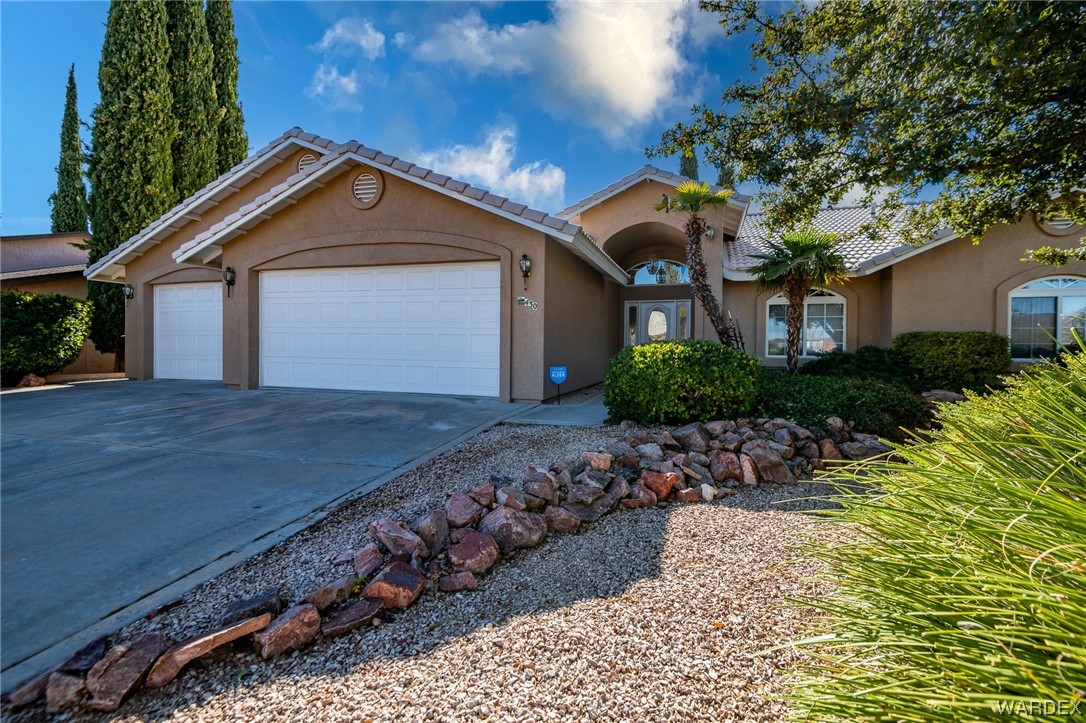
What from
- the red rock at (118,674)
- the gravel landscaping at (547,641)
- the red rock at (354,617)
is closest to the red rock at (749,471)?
the gravel landscaping at (547,641)

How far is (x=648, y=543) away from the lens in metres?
3.28

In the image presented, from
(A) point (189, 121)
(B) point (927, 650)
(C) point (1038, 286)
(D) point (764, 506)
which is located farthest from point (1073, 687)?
(A) point (189, 121)

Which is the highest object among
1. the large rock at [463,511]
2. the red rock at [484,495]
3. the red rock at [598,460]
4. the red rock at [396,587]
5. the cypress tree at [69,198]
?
the cypress tree at [69,198]

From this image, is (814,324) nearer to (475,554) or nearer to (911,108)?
(911,108)

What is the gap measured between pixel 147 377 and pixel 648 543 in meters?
15.2

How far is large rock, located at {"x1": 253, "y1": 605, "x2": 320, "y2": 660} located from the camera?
7.14ft

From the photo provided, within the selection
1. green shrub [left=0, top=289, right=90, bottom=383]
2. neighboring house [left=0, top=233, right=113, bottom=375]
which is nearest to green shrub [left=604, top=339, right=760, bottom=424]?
green shrub [left=0, top=289, right=90, bottom=383]

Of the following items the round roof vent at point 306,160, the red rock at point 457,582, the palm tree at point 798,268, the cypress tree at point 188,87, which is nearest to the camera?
the red rock at point 457,582

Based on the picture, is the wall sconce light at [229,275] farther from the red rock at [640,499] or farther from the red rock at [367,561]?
the red rock at [640,499]

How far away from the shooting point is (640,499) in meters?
3.98

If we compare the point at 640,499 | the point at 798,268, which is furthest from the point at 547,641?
the point at 798,268

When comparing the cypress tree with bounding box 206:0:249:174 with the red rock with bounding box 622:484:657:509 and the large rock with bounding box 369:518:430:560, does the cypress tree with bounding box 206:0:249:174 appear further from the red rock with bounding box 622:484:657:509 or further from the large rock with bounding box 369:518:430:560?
the red rock with bounding box 622:484:657:509

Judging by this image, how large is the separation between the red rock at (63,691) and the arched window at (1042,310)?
51.4ft

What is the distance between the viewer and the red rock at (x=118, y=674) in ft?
6.23
